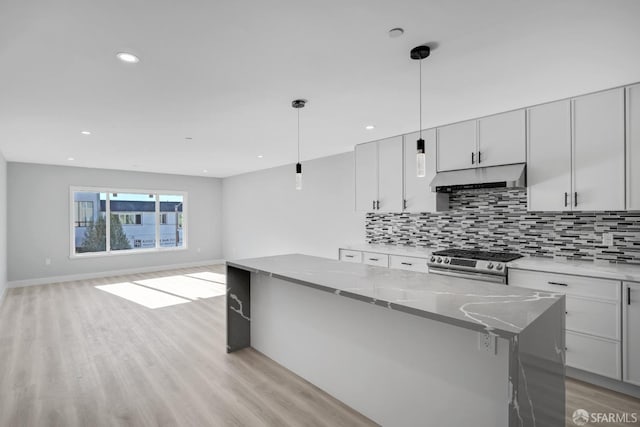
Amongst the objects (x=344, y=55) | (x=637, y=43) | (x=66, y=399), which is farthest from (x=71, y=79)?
(x=637, y=43)

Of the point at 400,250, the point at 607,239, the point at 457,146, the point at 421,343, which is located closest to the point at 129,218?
the point at 400,250

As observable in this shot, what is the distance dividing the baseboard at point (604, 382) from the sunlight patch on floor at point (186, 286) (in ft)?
15.1

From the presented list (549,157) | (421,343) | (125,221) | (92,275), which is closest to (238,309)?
(421,343)

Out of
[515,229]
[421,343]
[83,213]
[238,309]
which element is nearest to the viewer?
[421,343]

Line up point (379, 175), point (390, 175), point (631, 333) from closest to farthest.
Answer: point (631, 333)
point (390, 175)
point (379, 175)

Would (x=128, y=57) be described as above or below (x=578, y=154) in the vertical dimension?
above

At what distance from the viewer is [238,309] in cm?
332

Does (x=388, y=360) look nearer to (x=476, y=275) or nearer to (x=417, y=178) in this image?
(x=476, y=275)

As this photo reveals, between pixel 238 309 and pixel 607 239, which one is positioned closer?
pixel 607 239

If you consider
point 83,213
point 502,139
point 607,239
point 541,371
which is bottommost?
point 541,371

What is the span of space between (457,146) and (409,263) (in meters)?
1.45

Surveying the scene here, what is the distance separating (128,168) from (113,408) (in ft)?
19.3

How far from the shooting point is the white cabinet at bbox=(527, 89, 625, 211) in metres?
2.73

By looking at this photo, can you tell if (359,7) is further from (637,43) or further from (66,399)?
(66,399)
